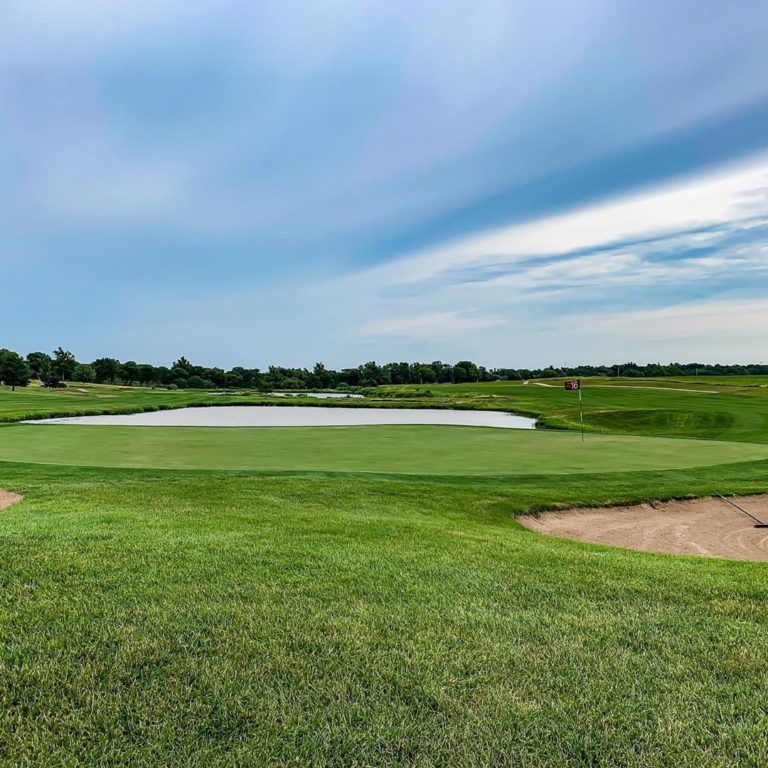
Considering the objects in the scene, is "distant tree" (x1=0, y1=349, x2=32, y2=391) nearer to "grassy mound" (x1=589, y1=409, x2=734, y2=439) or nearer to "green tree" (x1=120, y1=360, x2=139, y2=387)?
"green tree" (x1=120, y1=360, x2=139, y2=387)

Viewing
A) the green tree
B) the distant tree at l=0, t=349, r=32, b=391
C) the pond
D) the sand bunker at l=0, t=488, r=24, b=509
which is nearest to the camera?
the sand bunker at l=0, t=488, r=24, b=509

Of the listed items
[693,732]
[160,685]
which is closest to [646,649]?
[693,732]

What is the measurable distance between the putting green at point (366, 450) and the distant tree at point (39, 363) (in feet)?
302

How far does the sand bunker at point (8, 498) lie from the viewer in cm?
924

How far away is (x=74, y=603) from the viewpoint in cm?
381

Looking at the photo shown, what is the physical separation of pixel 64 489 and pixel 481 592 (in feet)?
29.6

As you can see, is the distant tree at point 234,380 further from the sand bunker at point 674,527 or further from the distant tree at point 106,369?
the sand bunker at point 674,527

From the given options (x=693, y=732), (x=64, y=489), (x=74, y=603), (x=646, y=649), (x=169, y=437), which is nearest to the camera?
(x=693, y=732)

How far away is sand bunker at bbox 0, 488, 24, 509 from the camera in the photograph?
30.3ft

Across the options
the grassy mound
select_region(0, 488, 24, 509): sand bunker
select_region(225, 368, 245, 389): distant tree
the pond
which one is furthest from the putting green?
select_region(225, 368, 245, 389): distant tree

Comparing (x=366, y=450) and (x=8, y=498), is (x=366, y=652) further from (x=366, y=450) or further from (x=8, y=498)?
(x=366, y=450)

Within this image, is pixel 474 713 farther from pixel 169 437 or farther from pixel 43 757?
pixel 169 437

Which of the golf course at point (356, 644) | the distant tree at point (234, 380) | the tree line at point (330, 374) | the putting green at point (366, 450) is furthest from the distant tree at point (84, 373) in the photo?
the golf course at point (356, 644)

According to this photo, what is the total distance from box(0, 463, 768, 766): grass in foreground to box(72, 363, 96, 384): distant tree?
117412mm
